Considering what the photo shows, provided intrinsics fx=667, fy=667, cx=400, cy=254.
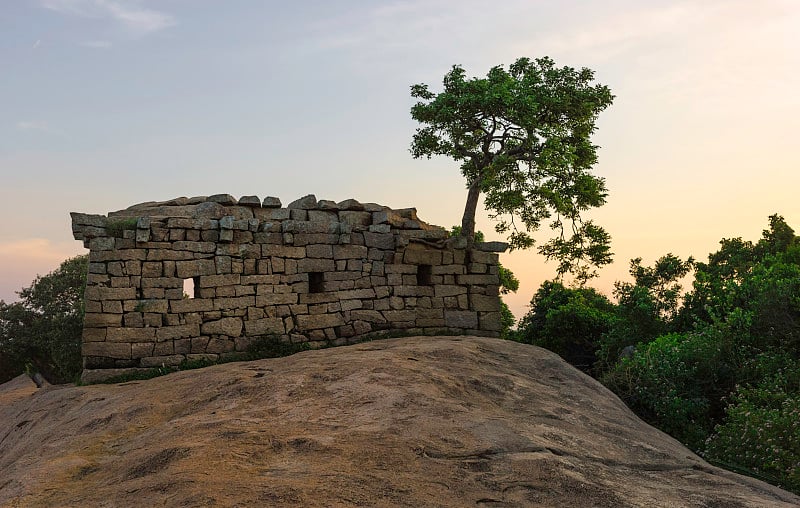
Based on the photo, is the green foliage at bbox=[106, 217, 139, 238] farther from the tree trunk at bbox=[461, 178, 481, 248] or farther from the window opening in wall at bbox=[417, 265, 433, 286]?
the tree trunk at bbox=[461, 178, 481, 248]

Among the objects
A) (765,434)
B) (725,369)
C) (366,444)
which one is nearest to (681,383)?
(725,369)

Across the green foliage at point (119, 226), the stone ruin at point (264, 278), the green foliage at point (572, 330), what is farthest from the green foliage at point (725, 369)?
the green foliage at point (119, 226)

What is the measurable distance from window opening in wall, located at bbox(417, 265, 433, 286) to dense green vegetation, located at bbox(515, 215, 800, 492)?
4568 mm

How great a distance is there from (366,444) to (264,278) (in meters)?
8.24

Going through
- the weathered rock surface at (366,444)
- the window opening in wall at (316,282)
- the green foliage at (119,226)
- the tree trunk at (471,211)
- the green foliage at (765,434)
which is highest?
the tree trunk at (471,211)

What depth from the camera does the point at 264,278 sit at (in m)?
14.2

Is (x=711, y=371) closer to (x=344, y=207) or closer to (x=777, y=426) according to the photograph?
(x=777, y=426)

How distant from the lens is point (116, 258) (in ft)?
43.3

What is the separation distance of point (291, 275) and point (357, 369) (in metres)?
5.33

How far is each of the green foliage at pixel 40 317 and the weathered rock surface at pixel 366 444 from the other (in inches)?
512

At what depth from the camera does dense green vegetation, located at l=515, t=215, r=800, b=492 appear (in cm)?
1109

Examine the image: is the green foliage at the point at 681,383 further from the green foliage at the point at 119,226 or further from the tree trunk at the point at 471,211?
the green foliage at the point at 119,226

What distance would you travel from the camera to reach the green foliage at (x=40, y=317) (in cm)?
2305

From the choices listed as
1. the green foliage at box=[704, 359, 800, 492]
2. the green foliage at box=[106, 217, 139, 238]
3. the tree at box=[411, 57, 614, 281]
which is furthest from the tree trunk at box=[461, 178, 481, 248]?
the green foliage at box=[106, 217, 139, 238]
